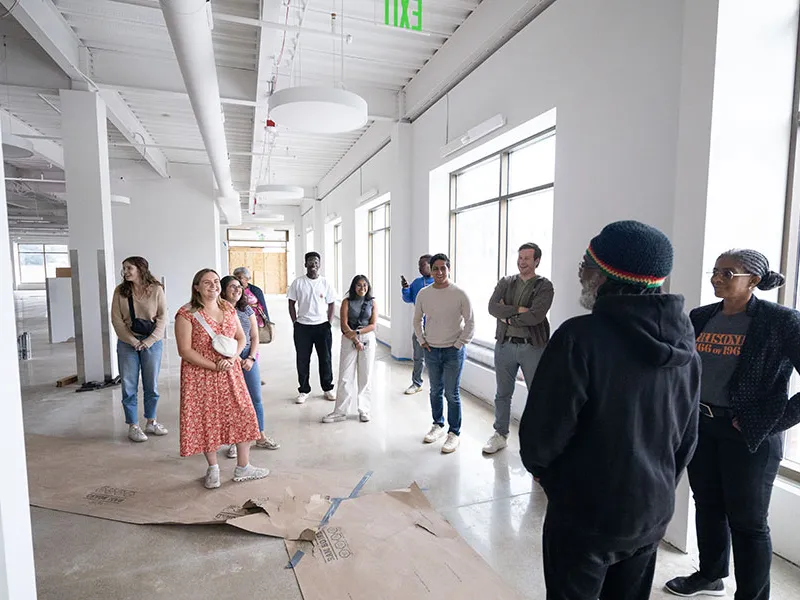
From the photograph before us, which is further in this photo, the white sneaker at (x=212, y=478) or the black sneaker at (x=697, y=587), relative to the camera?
the white sneaker at (x=212, y=478)

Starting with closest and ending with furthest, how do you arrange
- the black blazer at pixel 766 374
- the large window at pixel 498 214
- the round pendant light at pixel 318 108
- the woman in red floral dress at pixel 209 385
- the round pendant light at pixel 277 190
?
the black blazer at pixel 766 374 → the woman in red floral dress at pixel 209 385 → the round pendant light at pixel 318 108 → the large window at pixel 498 214 → the round pendant light at pixel 277 190

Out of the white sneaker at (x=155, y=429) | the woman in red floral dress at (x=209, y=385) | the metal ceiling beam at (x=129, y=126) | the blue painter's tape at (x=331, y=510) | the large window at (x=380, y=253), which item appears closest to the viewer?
the blue painter's tape at (x=331, y=510)

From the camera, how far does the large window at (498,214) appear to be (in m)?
4.37

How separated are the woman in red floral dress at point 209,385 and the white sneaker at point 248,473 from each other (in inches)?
5.2

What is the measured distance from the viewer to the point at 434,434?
3787mm

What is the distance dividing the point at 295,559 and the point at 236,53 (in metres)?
5.32

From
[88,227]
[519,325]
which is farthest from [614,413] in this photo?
Result: [88,227]

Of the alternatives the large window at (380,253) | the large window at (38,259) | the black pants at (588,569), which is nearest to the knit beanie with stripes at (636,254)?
the black pants at (588,569)

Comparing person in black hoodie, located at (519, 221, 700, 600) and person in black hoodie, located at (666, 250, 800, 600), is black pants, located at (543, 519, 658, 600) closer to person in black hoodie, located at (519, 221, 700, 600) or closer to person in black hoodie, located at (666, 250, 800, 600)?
person in black hoodie, located at (519, 221, 700, 600)

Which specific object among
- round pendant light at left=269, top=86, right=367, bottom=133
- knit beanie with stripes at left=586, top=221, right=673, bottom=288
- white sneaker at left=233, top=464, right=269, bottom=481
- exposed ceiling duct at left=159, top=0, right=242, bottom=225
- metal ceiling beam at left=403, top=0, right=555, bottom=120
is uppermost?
metal ceiling beam at left=403, top=0, right=555, bottom=120

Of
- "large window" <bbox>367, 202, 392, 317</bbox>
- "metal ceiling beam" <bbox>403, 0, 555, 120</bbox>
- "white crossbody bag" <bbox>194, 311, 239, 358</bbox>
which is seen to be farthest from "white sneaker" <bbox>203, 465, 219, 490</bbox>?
"large window" <bbox>367, 202, 392, 317</bbox>

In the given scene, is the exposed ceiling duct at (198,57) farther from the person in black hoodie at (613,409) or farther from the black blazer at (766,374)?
the black blazer at (766,374)

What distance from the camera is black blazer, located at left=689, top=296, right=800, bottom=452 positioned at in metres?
1.71

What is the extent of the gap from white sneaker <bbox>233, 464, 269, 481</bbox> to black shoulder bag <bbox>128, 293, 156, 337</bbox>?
59.7 inches
